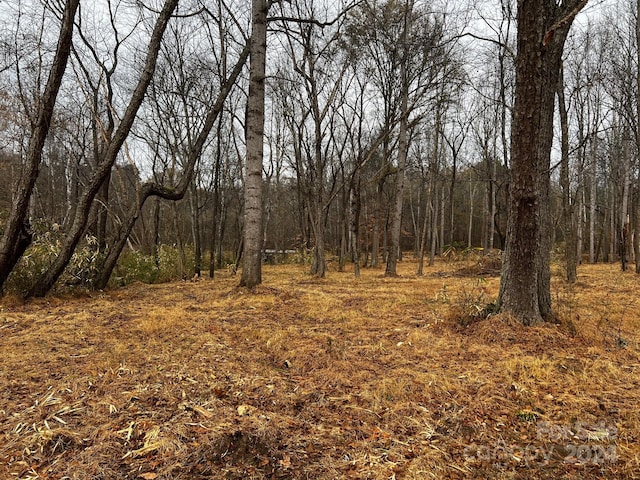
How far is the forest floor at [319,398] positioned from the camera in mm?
1721

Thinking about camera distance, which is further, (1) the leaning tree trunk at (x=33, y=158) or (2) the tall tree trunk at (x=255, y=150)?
(2) the tall tree trunk at (x=255, y=150)

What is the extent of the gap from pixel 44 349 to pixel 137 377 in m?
1.29

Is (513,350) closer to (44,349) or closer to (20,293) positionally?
(44,349)

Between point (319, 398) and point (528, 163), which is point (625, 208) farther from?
point (319, 398)

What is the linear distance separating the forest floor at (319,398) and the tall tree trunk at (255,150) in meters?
2.38

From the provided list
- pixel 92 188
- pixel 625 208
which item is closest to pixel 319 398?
pixel 92 188

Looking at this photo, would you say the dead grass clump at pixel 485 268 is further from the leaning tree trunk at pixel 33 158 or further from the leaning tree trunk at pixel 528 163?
the leaning tree trunk at pixel 33 158

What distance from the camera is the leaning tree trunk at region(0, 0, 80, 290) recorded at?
531 cm

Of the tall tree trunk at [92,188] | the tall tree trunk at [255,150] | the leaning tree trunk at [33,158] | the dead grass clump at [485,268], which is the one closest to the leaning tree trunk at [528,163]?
the tall tree trunk at [255,150]

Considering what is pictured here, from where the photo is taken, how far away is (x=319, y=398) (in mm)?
2416

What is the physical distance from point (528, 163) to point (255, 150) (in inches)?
176

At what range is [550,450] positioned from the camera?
1870 mm

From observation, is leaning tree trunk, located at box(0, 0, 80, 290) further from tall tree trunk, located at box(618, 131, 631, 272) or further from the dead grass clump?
tall tree trunk, located at box(618, 131, 631, 272)

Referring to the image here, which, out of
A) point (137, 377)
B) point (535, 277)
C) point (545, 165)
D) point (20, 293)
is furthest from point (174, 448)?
point (20, 293)
